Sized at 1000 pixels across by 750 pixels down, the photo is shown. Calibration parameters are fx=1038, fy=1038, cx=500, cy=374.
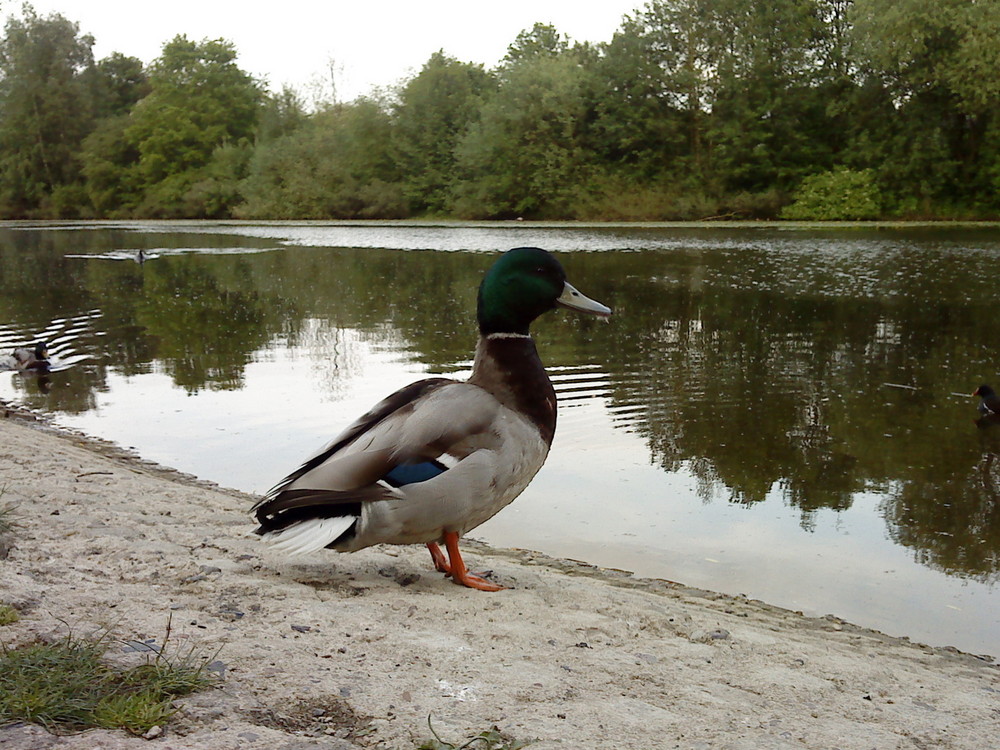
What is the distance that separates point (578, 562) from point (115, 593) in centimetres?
221

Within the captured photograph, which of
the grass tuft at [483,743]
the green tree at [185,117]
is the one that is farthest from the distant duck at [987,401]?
the green tree at [185,117]

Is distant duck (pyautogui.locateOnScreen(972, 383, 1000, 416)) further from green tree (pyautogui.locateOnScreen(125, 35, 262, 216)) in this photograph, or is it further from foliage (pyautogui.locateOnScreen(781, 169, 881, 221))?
green tree (pyautogui.locateOnScreen(125, 35, 262, 216))

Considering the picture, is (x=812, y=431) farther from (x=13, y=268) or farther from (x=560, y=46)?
(x=560, y=46)

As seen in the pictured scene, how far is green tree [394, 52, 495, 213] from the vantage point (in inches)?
2125

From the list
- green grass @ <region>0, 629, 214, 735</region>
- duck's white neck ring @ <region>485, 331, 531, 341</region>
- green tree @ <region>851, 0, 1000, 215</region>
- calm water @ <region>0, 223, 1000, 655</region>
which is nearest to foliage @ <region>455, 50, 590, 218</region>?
green tree @ <region>851, 0, 1000, 215</region>

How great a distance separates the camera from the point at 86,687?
2410 millimetres

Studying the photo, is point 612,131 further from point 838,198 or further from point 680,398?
point 680,398

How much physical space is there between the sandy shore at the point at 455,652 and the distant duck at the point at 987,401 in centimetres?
444

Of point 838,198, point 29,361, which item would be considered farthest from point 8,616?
point 838,198

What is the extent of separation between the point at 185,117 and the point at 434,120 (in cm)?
2146

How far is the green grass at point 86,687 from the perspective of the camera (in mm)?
2279

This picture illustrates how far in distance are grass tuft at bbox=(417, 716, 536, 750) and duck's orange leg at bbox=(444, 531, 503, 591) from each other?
1361 millimetres

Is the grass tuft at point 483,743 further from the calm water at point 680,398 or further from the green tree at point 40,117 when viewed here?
the green tree at point 40,117

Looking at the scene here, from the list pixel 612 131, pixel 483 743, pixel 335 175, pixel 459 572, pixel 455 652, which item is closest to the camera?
pixel 483 743
